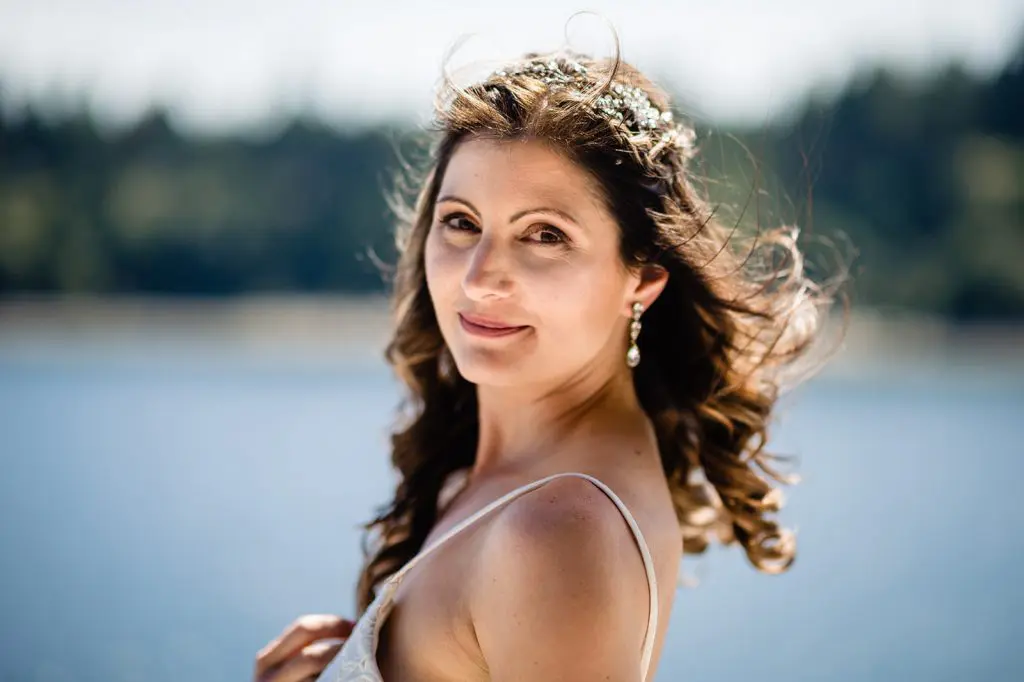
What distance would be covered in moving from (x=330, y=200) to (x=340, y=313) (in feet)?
14.3

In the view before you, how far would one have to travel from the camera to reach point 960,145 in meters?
19.4

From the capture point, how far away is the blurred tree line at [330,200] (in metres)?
18.9

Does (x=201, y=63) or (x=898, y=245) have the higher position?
(x=201, y=63)

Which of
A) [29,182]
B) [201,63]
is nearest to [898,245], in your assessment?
[201,63]

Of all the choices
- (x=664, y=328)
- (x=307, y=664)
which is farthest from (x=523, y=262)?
(x=307, y=664)

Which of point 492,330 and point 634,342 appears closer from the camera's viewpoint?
point 492,330

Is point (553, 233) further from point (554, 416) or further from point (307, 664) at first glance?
point (307, 664)

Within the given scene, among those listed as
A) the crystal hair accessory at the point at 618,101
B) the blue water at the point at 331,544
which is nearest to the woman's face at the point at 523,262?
the crystal hair accessory at the point at 618,101

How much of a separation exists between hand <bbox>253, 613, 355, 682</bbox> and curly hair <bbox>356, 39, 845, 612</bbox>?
22cm

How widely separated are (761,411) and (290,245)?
833 inches

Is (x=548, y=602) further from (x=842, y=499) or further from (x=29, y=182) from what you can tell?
(x=29, y=182)

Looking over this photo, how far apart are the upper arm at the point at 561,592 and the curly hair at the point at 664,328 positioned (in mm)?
481

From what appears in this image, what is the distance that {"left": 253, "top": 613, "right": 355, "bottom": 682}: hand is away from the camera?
1608mm

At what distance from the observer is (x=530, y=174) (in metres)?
1.49
